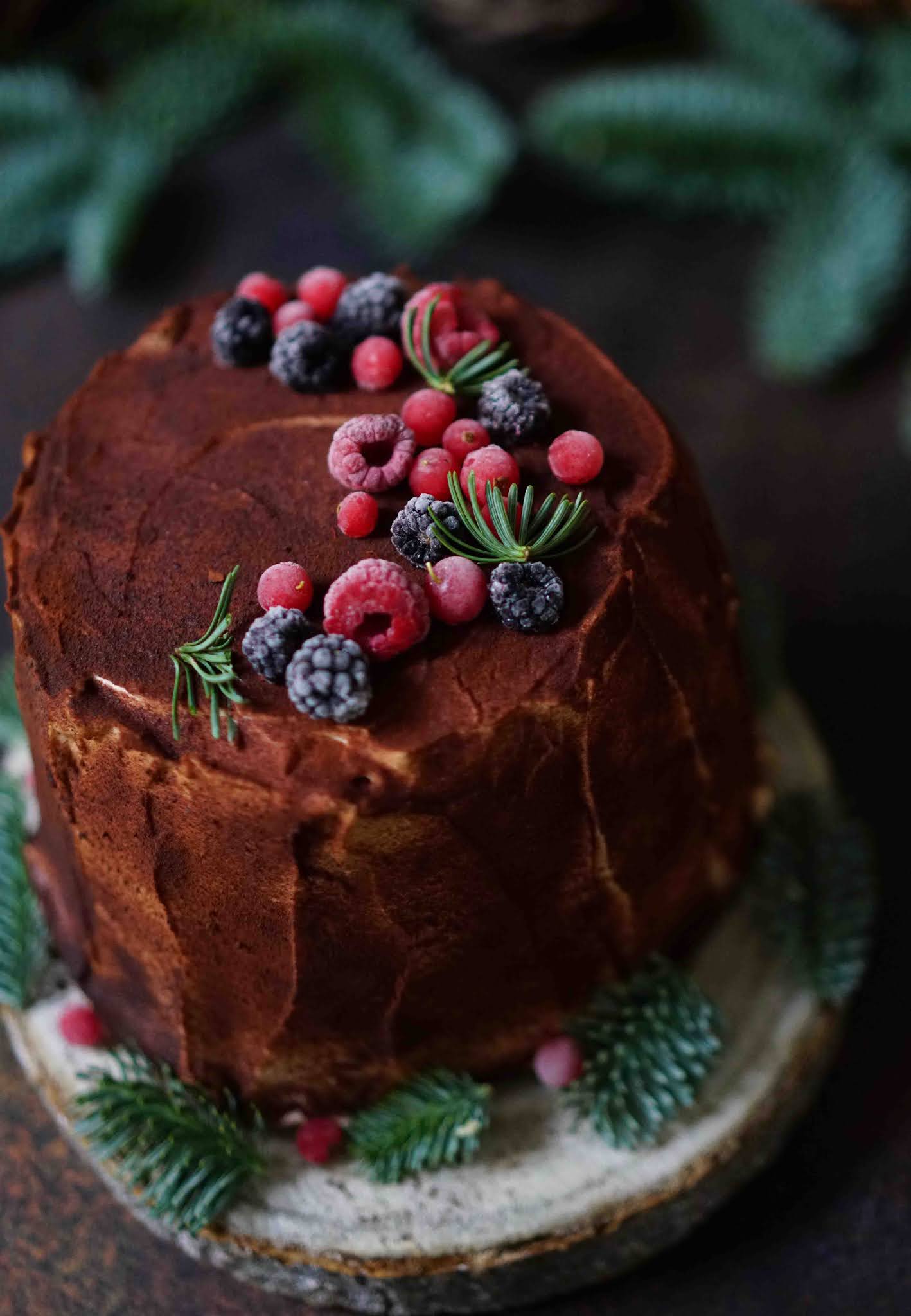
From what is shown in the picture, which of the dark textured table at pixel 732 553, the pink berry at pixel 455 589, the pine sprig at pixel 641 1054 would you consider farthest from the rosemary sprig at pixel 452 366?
the dark textured table at pixel 732 553

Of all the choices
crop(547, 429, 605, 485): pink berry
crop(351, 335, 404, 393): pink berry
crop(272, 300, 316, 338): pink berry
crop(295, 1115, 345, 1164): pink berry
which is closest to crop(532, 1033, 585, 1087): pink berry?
crop(295, 1115, 345, 1164): pink berry

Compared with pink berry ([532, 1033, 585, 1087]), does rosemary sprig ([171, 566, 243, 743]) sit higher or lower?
higher

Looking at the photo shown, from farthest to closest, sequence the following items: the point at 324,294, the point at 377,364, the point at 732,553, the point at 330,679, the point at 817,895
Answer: the point at 732,553
the point at 817,895
the point at 324,294
the point at 377,364
the point at 330,679

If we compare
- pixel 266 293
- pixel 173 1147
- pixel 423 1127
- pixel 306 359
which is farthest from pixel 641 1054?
pixel 266 293

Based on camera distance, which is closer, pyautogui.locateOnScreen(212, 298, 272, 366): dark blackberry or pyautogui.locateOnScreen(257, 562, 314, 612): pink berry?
pyautogui.locateOnScreen(257, 562, 314, 612): pink berry

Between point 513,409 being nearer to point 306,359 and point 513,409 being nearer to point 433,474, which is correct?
point 433,474

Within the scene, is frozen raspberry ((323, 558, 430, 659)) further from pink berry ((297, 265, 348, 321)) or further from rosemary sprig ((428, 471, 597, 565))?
pink berry ((297, 265, 348, 321))

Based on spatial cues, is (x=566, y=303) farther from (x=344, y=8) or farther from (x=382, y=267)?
(x=344, y=8)
